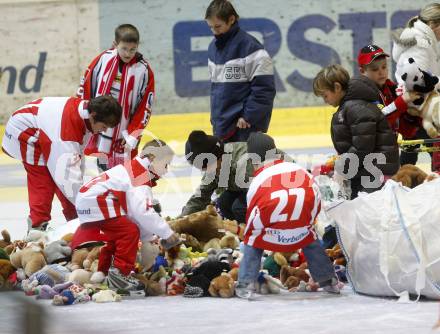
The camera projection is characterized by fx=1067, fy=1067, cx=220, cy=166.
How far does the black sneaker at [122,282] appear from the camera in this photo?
5168mm

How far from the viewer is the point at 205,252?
5.73 m

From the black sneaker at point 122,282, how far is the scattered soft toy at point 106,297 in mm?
89

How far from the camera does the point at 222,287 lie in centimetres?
506

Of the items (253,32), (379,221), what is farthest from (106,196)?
(253,32)

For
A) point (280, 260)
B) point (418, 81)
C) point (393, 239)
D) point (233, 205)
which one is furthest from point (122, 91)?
point (393, 239)

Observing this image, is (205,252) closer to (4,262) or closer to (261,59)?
(4,262)

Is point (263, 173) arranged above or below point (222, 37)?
below

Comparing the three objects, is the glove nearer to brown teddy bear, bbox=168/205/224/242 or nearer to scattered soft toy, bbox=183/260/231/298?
scattered soft toy, bbox=183/260/231/298

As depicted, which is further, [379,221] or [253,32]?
[253,32]

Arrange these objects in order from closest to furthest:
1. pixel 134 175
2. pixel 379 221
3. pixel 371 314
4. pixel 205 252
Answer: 1. pixel 371 314
2. pixel 379 221
3. pixel 134 175
4. pixel 205 252

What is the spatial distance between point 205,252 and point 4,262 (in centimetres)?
107

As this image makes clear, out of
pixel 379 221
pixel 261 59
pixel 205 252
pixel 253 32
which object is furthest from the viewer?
pixel 253 32

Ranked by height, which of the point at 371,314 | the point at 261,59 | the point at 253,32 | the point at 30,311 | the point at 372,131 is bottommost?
the point at 371,314

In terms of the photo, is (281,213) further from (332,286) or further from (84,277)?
(84,277)
